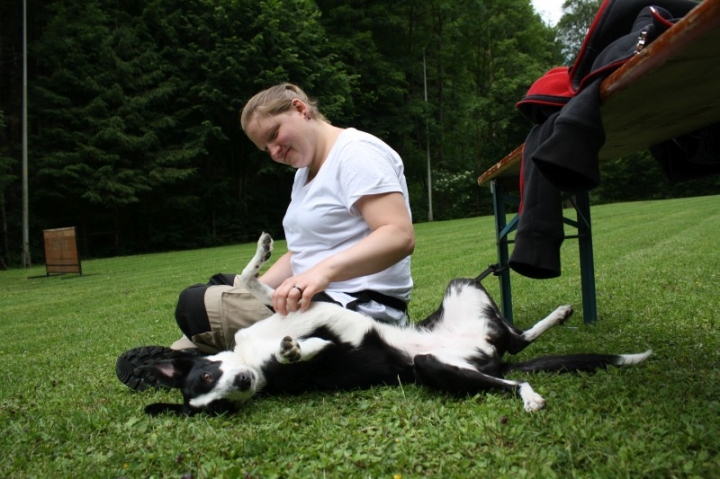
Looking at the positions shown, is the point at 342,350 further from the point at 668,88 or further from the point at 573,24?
the point at 573,24

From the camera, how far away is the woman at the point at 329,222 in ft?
7.52

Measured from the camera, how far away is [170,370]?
Answer: 2.63m

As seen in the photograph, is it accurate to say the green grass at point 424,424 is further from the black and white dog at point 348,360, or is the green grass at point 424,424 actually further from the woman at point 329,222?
the woman at point 329,222

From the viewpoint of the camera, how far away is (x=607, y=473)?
1.41 metres

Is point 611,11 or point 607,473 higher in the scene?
point 611,11

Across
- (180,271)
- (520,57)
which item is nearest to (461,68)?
(520,57)

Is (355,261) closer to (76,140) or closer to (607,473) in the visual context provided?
(607,473)

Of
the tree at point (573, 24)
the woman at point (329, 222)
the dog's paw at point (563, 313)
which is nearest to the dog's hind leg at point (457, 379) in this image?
the woman at point (329, 222)

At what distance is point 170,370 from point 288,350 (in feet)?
2.27

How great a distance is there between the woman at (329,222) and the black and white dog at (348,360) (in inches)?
6.1

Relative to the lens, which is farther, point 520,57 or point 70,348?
point 520,57

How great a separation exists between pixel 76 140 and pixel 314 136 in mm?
19194

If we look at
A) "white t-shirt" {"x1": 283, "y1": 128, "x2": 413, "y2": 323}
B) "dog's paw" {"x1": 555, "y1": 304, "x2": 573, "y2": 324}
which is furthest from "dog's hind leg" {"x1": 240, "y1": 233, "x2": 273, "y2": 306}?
"dog's paw" {"x1": 555, "y1": 304, "x2": 573, "y2": 324}

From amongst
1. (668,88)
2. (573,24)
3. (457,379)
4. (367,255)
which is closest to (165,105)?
(367,255)
